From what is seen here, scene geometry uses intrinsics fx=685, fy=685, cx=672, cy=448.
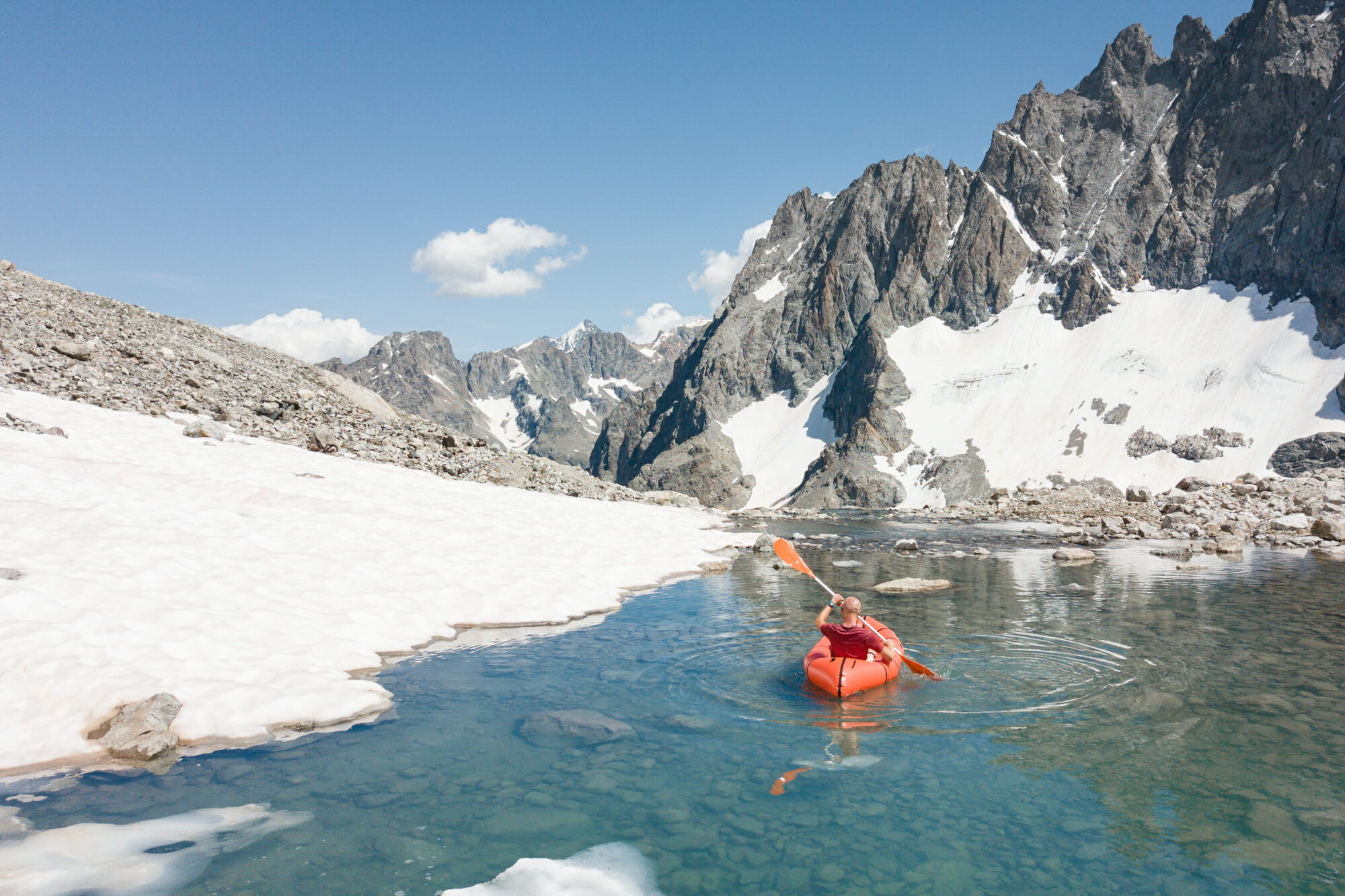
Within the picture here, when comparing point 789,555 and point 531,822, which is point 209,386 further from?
point 531,822

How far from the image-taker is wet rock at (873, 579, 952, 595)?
84.7 feet

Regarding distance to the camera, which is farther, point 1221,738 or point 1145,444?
point 1145,444

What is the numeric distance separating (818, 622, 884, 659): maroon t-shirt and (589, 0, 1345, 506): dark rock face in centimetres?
9628

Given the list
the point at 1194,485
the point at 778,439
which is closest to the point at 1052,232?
the point at 778,439

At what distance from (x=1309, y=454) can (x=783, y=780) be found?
10604 centimetres

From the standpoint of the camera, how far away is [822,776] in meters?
9.98

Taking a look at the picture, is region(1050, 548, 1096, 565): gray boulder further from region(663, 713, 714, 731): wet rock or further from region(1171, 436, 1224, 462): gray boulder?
region(1171, 436, 1224, 462): gray boulder

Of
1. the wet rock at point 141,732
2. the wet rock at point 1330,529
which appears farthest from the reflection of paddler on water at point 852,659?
the wet rock at point 1330,529

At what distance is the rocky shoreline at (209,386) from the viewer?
117 ft

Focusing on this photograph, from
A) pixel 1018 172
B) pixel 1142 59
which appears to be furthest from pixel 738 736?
pixel 1142 59

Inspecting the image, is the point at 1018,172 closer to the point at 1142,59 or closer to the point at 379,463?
the point at 1142,59

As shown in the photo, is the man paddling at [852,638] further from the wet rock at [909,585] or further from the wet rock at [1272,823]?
the wet rock at [909,585]

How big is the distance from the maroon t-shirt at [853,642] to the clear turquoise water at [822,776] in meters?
0.85

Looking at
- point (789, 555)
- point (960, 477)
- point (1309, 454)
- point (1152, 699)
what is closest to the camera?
point (1152, 699)
